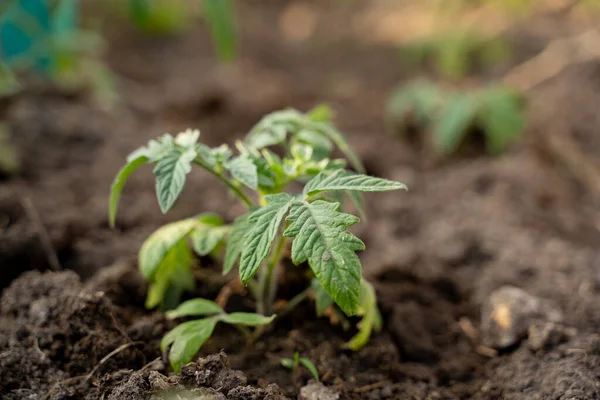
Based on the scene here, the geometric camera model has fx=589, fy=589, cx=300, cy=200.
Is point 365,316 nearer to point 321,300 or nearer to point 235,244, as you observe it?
point 321,300

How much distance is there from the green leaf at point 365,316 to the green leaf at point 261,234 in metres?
0.36

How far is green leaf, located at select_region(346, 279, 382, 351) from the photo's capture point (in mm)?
1442

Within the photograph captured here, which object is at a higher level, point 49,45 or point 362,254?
point 49,45

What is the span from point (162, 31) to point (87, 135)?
6.54 ft

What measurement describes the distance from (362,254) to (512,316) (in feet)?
2.07

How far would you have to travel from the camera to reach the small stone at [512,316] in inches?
62.6

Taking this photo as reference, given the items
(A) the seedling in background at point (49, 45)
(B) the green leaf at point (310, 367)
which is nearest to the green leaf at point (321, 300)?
(B) the green leaf at point (310, 367)

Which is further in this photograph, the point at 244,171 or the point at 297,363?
the point at 297,363

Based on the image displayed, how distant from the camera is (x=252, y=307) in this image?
1.65m

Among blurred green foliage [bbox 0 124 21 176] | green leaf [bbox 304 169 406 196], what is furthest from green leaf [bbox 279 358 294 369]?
blurred green foliage [bbox 0 124 21 176]

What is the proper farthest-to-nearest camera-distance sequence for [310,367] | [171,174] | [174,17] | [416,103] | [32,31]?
[174,17]
[416,103]
[32,31]
[310,367]
[171,174]

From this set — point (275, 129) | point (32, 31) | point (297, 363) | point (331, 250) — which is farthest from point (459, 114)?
point (32, 31)

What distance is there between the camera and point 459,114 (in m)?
2.86

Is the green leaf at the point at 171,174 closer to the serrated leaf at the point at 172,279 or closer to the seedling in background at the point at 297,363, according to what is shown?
the serrated leaf at the point at 172,279
